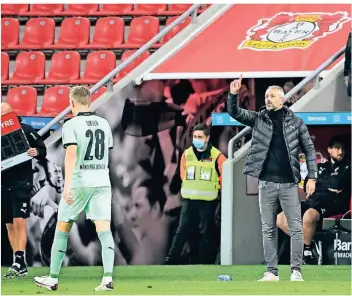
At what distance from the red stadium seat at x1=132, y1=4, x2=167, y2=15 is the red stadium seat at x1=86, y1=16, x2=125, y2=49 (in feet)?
1.72

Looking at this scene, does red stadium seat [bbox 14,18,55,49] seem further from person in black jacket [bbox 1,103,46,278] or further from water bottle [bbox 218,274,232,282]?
water bottle [bbox 218,274,232,282]

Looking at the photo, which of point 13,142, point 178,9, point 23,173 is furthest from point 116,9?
point 23,173

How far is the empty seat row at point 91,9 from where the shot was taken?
21109 mm

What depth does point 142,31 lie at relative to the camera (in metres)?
20.5

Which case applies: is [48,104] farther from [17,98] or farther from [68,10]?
[68,10]

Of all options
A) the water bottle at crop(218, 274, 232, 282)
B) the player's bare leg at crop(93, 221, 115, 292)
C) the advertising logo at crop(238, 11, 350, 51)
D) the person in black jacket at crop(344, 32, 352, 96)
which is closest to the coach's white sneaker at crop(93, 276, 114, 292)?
the player's bare leg at crop(93, 221, 115, 292)

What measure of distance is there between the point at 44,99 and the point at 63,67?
104 centimetres

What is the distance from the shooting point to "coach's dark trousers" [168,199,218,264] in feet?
55.9

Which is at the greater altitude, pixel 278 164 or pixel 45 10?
pixel 45 10

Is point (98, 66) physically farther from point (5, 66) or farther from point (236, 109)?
point (236, 109)

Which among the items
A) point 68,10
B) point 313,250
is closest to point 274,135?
point 313,250

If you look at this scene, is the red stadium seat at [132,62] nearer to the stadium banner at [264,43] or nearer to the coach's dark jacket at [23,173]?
the stadium banner at [264,43]

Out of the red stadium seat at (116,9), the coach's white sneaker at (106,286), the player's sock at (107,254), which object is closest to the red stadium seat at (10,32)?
the red stadium seat at (116,9)

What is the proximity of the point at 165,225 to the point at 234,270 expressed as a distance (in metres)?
2.94
